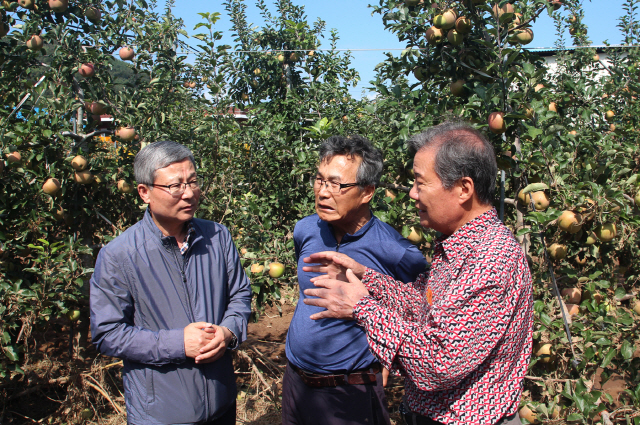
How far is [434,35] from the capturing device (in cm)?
227

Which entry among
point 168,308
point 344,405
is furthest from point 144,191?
point 344,405

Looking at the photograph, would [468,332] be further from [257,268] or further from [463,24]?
[463,24]

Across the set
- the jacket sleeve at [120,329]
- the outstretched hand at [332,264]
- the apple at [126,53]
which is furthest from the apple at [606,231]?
the apple at [126,53]

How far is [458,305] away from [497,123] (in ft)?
3.97

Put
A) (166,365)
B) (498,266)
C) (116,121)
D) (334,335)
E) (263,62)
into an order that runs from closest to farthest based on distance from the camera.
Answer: (498,266), (166,365), (334,335), (116,121), (263,62)

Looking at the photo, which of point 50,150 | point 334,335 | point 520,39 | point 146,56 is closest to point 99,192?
point 50,150

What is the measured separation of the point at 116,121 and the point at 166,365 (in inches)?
87.6

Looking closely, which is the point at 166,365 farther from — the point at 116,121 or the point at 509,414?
the point at 116,121

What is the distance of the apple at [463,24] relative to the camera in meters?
2.16

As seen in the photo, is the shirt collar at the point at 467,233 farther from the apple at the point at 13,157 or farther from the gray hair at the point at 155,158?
the apple at the point at 13,157

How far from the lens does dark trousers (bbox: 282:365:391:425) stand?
1622 mm

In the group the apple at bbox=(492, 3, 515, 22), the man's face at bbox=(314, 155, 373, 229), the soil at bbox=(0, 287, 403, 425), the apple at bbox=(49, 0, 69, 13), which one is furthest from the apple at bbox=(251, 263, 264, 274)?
the apple at bbox=(49, 0, 69, 13)

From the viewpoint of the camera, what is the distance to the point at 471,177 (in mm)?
1145

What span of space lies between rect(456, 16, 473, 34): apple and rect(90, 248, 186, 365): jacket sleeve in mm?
1812
